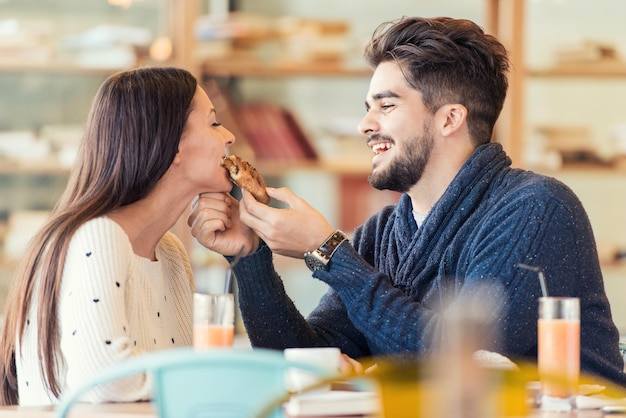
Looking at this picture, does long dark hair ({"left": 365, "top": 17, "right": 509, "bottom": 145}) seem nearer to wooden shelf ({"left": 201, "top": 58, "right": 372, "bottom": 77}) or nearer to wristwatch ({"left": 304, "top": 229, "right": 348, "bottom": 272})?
wristwatch ({"left": 304, "top": 229, "right": 348, "bottom": 272})

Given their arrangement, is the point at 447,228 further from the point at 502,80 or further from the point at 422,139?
the point at 502,80

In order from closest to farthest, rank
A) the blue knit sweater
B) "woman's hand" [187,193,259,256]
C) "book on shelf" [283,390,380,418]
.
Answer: "book on shelf" [283,390,380,418], the blue knit sweater, "woman's hand" [187,193,259,256]

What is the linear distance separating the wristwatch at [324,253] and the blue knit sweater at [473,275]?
0.02 meters

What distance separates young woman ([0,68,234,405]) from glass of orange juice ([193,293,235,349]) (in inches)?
8.2

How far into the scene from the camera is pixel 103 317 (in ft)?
5.81

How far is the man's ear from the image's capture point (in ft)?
8.27

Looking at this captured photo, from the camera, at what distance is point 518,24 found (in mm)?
4023

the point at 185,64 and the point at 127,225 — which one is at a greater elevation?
the point at 185,64

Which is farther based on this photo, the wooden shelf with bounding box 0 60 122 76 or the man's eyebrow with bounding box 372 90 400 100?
the wooden shelf with bounding box 0 60 122 76

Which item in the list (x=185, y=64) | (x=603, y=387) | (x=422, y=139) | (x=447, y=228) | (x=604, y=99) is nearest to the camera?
(x=603, y=387)

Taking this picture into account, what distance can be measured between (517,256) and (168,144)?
76cm

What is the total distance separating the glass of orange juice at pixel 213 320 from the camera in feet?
5.16

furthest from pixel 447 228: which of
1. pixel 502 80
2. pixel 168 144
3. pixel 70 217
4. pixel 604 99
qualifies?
pixel 604 99

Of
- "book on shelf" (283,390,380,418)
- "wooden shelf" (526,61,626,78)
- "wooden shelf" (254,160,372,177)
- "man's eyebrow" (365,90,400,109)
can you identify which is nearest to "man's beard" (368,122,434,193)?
"man's eyebrow" (365,90,400,109)
